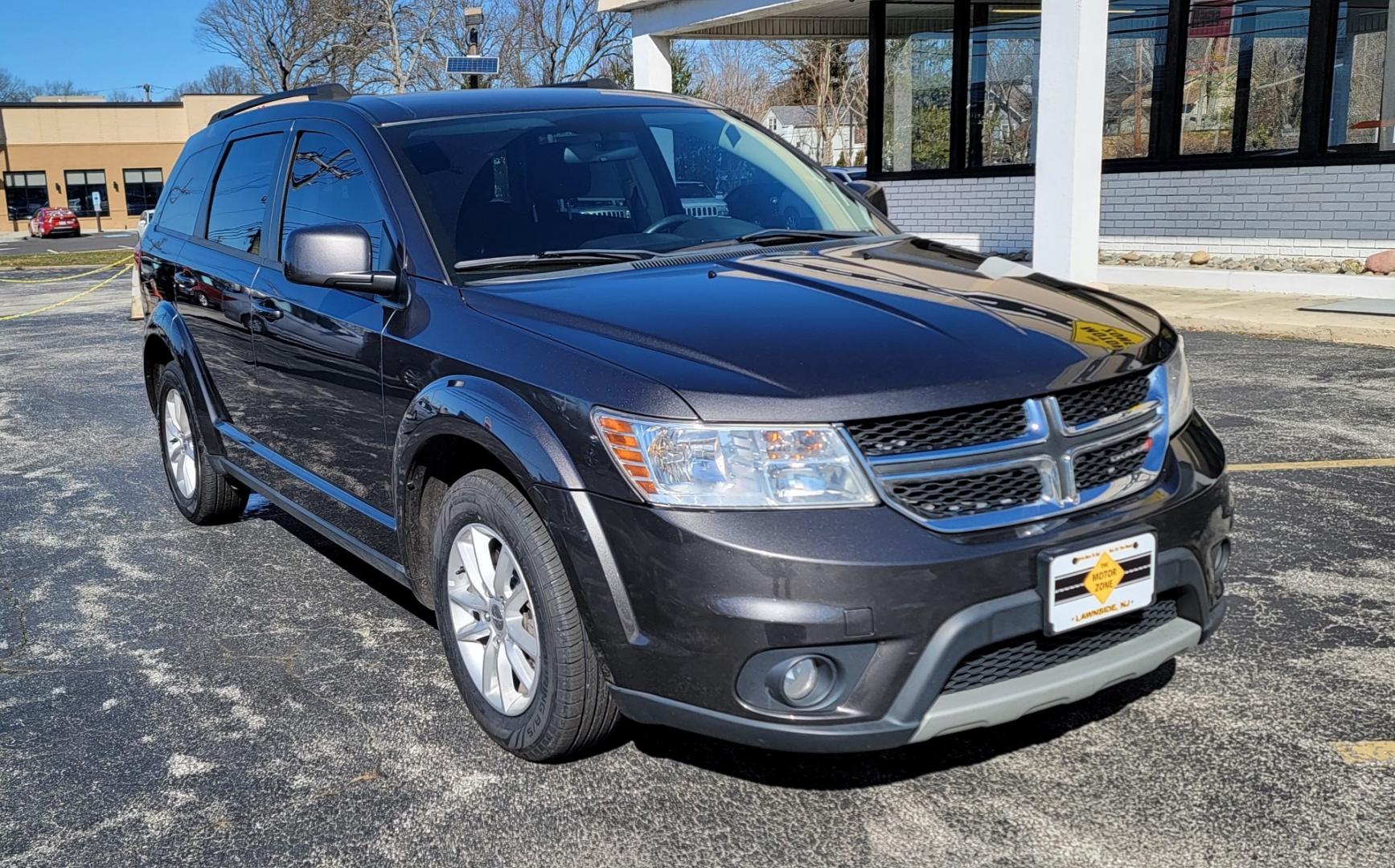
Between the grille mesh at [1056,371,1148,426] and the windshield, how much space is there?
4.68 feet

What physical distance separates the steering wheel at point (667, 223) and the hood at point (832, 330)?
325 mm

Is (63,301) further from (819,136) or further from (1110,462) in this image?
(819,136)

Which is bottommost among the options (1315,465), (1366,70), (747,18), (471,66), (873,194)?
(1315,465)

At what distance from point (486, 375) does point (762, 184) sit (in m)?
1.58

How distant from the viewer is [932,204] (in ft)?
56.2

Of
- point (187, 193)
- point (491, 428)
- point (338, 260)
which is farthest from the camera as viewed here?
point (187, 193)

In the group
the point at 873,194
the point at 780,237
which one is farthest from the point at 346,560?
the point at 873,194

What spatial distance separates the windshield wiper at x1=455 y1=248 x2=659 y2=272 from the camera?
357 centimetres

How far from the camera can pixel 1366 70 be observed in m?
12.7

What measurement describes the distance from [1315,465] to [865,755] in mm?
3728

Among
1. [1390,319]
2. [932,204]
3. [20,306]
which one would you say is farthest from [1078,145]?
[20,306]

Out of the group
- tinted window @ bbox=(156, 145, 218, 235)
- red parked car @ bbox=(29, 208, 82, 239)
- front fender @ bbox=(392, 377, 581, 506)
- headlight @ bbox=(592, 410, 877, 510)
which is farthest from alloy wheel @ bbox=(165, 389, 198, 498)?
red parked car @ bbox=(29, 208, 82, 239)

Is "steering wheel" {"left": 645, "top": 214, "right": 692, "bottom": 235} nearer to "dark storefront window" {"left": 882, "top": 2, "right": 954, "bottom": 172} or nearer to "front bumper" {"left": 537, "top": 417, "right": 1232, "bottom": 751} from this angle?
"front bumper" {"left": 537, "top": 417, "right": 1232, "bottom": 751}

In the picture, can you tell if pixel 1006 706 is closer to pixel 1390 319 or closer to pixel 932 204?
pixel 1390 319
